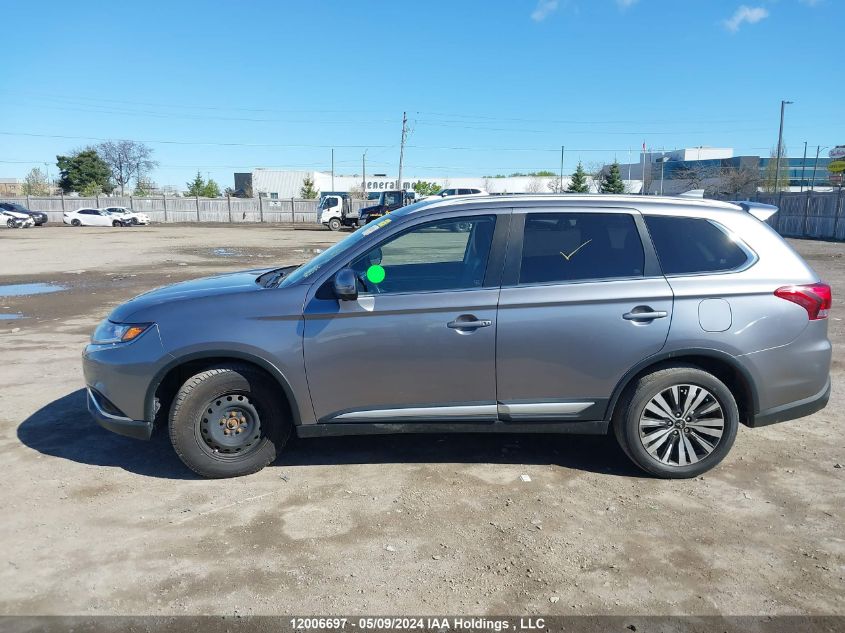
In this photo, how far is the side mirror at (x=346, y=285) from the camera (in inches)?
159

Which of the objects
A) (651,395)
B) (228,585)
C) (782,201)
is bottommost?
(228,585)

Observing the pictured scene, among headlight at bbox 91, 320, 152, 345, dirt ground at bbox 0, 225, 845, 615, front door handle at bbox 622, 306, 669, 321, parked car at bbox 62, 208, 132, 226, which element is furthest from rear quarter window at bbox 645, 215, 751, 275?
parked car at bbox 62, 208, 132, 226

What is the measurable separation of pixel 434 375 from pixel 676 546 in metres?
1.71

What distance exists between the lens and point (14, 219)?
1741 inches

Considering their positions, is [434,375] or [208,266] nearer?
[434,375]

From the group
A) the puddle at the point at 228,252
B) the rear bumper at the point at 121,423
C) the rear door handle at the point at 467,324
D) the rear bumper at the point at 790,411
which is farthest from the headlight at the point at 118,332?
the puddle at the point at 228,252

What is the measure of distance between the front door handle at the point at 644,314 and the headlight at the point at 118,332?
3098 mm

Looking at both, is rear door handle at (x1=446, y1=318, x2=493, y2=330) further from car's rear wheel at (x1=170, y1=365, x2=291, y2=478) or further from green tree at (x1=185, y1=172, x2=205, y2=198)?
green tree at (x1=185, y1=172, x2=205, y2=198)

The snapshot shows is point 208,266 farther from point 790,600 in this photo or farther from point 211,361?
point 790,600

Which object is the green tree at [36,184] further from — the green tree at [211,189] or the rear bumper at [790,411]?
the rear bumper at [790,411]

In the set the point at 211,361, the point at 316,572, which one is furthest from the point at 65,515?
the point at 316,572

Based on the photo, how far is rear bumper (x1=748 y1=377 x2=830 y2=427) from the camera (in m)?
4.35

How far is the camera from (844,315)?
10.3 metres

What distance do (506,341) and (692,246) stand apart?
144 centimetres
